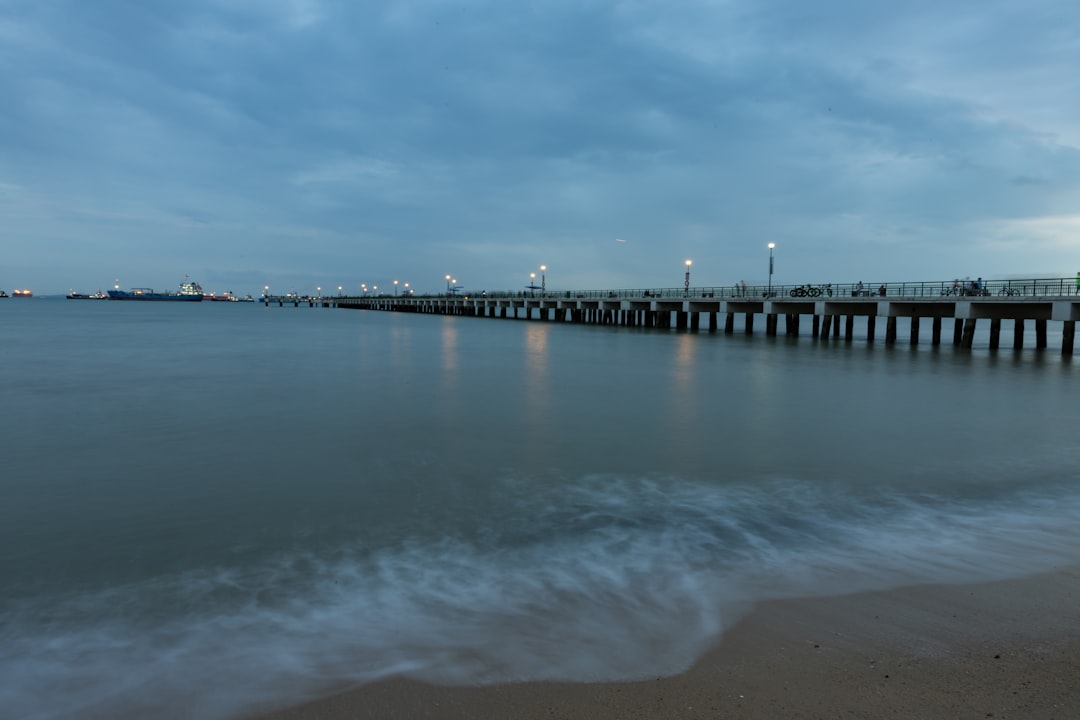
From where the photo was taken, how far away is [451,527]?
8.16 metres

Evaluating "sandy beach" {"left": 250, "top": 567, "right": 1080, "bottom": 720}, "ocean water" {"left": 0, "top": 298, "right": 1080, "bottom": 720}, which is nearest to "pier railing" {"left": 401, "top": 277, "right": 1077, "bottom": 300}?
"ocean water" {"left": 0, "top": 298, "right": 1080, "bottom": 720}

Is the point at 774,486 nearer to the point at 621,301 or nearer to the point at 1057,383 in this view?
the point at 1057,383

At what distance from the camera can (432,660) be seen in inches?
186

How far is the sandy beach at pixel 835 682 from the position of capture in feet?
13.0

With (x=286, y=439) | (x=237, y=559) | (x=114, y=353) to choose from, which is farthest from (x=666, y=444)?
(x=114, y=353)

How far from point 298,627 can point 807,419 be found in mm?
15369

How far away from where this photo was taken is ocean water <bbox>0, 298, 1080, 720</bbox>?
15.9 ft

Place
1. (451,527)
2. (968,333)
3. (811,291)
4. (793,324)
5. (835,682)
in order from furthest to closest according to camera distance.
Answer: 1. (793,324)
2. (811,291)
3. (968,333)
4. (451,527)
5. (835,682)

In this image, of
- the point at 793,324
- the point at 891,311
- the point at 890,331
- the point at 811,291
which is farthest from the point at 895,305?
the point at 793,324

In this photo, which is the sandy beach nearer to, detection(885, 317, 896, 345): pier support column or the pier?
the pier

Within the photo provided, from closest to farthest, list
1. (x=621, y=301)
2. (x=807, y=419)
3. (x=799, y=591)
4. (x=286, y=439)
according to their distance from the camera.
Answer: (x=799, y=591) → (x=286, y=439) → (x=807, y=419) → (x=621, y=301)

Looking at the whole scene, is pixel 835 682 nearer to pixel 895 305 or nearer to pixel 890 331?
pixel 895 305

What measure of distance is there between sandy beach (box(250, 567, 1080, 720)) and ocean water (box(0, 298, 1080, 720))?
26 cm

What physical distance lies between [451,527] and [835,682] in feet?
16.4
